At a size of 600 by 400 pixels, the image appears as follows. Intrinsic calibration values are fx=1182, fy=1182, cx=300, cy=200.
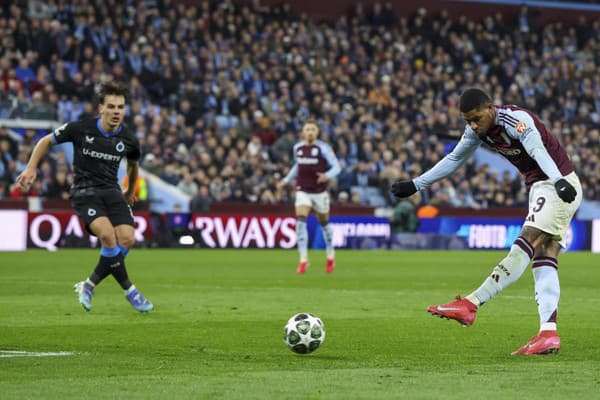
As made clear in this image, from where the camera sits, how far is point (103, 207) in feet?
38.6

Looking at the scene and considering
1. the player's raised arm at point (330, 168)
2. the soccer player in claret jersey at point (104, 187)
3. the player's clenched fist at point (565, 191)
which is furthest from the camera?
the player's raised arm at point (330, 168)

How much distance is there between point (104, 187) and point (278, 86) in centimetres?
2320

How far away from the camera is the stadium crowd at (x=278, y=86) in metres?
30.0

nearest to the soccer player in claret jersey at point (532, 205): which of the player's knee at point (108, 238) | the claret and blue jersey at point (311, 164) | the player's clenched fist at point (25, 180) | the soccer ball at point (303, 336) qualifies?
the soccer ball at point (303, 336)

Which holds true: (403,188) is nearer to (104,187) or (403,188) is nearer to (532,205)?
(532,205)

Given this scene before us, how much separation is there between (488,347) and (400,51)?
3134 cm

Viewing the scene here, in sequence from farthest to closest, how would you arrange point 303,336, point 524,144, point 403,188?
point 403,188, point 524,144, point 303,336

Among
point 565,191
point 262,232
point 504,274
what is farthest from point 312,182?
point 565,191

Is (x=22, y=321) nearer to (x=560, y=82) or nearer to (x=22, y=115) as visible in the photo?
(x=22, y=115)

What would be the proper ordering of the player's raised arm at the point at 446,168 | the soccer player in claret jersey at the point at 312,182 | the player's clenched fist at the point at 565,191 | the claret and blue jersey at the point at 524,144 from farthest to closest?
1. the soccer player in claret jersey at the point at 312,182
2. the player's raised arm at the point at 446,168
3. the claret and blue jersey at the point at 524,144
4. the player's clenched fist at the point at 565,191

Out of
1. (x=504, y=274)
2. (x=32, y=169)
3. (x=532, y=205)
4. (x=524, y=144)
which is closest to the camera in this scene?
(x=524, y=144)

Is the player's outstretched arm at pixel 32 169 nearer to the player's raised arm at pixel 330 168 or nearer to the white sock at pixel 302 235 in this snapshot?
the player's raised arm at pixel 330 168

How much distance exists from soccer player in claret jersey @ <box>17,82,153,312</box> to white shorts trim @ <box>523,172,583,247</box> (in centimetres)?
452

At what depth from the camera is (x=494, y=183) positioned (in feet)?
114
